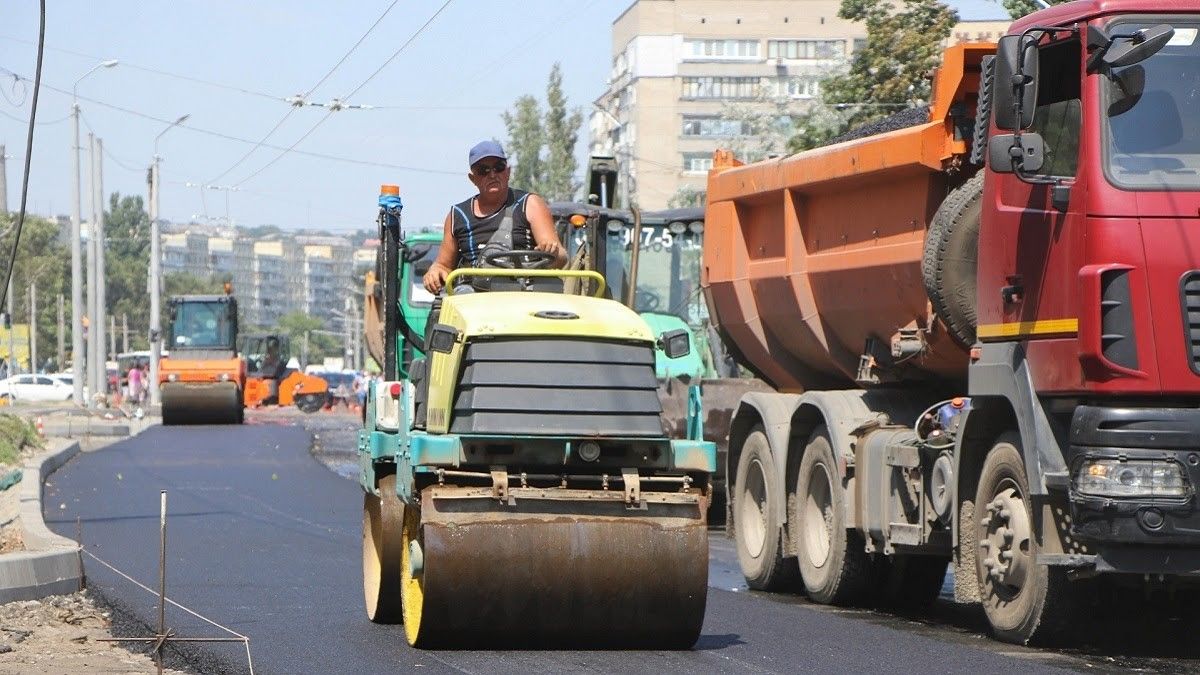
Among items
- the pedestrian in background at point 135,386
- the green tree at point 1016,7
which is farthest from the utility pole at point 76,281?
the green tree at point 1016,7

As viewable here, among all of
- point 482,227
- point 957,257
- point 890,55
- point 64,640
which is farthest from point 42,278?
point 957,257

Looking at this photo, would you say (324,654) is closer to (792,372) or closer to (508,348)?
(508,348)

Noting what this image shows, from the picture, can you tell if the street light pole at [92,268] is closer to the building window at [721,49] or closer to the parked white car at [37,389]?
the parked white car at [37,389]

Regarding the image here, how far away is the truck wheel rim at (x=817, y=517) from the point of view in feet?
38.3

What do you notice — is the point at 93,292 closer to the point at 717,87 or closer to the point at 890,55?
the point at 890,55

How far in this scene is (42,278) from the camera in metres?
109

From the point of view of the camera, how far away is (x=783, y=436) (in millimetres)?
12250

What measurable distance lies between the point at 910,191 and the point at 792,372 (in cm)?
258

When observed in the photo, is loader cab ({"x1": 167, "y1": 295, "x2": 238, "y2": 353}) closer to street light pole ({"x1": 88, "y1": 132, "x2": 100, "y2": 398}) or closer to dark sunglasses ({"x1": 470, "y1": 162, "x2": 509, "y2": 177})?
street light pole ({"x1": 88, "y1": 132, "x2": 100, "y2": 398})

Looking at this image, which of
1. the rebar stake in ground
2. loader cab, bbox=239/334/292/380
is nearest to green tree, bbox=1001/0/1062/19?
the rebar stake in ground

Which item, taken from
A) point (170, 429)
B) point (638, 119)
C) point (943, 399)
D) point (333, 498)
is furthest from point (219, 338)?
point (638, 119)

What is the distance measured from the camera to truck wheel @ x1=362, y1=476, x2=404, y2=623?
9.54 meters

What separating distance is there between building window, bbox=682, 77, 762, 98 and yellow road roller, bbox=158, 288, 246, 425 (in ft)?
215

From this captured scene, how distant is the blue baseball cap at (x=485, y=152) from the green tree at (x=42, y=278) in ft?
286
